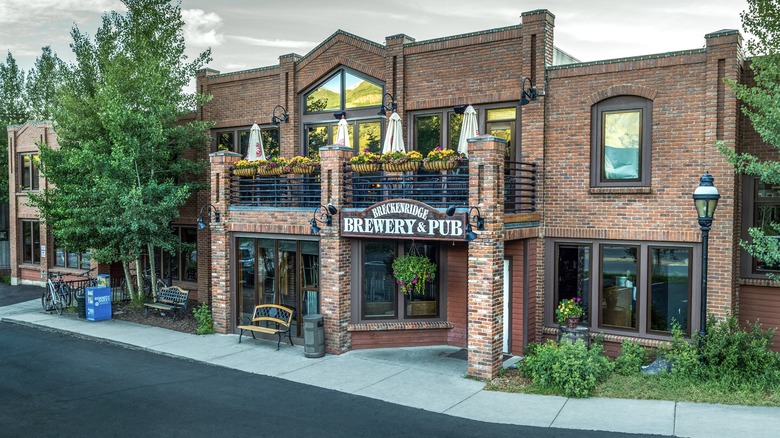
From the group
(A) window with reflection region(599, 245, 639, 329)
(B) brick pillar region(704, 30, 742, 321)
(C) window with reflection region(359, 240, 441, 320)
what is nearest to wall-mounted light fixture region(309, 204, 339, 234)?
(C) window with reflection region(359, 240, 441, 320)

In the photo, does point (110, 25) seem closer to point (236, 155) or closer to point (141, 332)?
point (236, 155)

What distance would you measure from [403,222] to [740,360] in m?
6.95

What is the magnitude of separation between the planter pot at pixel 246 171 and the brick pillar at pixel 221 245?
1.10 ft

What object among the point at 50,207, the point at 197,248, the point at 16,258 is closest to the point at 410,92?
the point at 197,248

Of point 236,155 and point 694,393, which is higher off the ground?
point 236,155

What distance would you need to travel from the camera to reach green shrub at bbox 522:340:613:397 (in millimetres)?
11195

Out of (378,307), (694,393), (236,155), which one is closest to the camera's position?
(694,393)

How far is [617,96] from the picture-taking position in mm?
13805

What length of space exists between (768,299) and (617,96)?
5456 mm

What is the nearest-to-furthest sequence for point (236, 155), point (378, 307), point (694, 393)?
point (694, 393) → point (378, 307) → point (236, 155)

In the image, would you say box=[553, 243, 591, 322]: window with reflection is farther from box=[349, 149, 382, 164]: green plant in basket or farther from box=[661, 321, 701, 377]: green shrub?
box=[349, 149, 382, 164]: green plant in basket

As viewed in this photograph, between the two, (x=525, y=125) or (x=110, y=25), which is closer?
(x=525, y=125)

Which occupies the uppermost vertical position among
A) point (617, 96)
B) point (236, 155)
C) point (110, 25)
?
point (110, 25)

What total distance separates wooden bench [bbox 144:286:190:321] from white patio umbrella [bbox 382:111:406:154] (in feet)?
27.4
